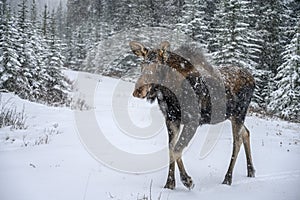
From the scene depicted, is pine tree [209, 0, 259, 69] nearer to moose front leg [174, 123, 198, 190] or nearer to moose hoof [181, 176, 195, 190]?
moose front leg [174, 123, 198, 190]

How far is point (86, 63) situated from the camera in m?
47.3

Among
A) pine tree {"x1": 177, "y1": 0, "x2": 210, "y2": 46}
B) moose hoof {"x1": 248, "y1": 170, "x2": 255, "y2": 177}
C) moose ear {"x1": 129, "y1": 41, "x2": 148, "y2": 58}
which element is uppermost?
pine tree {"x1": 177, "y1": 0, "x2": 210, "y2": 46}

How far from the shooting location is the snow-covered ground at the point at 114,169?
158 inches

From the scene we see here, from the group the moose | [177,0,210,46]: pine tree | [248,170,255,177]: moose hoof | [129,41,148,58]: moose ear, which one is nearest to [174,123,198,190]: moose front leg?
the moose

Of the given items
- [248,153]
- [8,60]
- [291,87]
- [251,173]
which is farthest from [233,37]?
[251,173]

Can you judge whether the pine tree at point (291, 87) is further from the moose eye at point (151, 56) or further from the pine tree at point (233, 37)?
the moose eye at point (151, 56)

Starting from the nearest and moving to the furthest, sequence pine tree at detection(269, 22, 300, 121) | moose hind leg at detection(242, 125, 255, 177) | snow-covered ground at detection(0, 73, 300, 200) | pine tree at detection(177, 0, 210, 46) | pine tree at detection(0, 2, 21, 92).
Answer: snow-covered ground at detection(0, 73, 300, 200) < moose hind leg at detection(242, 125, 255, 177) < pine tree at detection(0, 2, 21, 92) < pine tree at detection(269, 22, 300, 121) < pine tree at detection(177, 0, 210, 46)

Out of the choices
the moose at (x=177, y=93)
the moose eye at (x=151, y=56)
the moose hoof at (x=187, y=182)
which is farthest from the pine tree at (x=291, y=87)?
the moose eye at (x=151, y=56)

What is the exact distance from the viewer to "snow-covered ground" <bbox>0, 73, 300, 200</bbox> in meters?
4.00

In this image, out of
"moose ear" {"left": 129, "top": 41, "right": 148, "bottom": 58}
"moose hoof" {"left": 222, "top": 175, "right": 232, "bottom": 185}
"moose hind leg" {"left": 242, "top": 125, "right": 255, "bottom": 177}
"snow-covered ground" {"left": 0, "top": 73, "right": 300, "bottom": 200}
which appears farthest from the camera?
"moose hind leg" {"left": 242, "top": 125, "right": 255, "bottom": 177}

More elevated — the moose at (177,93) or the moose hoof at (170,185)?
the moose at (177,93)

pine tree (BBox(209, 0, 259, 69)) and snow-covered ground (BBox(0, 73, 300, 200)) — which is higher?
pine tree (BBox(209, 0, 259, 69))

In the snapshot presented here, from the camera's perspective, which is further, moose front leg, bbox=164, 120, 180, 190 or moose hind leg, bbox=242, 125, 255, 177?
moose hind leg, bbox=242, 125, 255, 177

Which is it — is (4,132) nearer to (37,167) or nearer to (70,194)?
(37,167)
